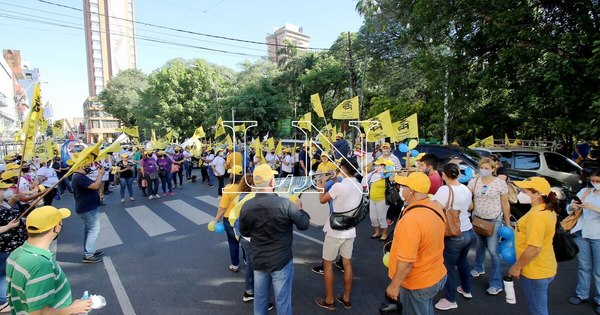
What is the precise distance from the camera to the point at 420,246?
2582 millimetres

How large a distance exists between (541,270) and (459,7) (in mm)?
9358

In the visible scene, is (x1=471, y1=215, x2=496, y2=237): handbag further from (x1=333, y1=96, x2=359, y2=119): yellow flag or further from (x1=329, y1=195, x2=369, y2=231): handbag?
(x1=333, y1=96, x2=359, y2=119): yellow flag

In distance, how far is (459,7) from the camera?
9750 mm

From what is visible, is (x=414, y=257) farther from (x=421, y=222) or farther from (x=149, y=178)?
(x=149, y=178)

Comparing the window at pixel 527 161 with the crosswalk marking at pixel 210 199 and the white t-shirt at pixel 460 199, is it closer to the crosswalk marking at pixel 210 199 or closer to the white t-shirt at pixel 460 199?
the white t-shirt at pixel 460 199

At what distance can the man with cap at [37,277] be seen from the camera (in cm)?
217

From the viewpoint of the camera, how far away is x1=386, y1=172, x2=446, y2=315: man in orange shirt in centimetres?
250

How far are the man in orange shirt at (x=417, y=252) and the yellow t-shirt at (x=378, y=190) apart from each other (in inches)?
134

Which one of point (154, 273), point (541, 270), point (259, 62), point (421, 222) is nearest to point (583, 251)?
point (541, 270)

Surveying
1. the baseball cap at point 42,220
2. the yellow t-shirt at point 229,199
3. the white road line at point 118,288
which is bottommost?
the white road line at point 118,288

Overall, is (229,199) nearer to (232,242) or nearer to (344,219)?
(232,242)

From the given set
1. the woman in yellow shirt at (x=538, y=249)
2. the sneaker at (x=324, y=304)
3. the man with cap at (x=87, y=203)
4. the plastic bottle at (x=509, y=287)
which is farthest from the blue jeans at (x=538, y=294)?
the man with cap at (x=87, y=203)

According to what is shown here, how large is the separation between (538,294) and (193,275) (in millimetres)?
4461

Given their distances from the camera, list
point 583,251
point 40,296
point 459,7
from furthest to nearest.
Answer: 1. point 459,7
2. point 583,251
3. point 40,296
